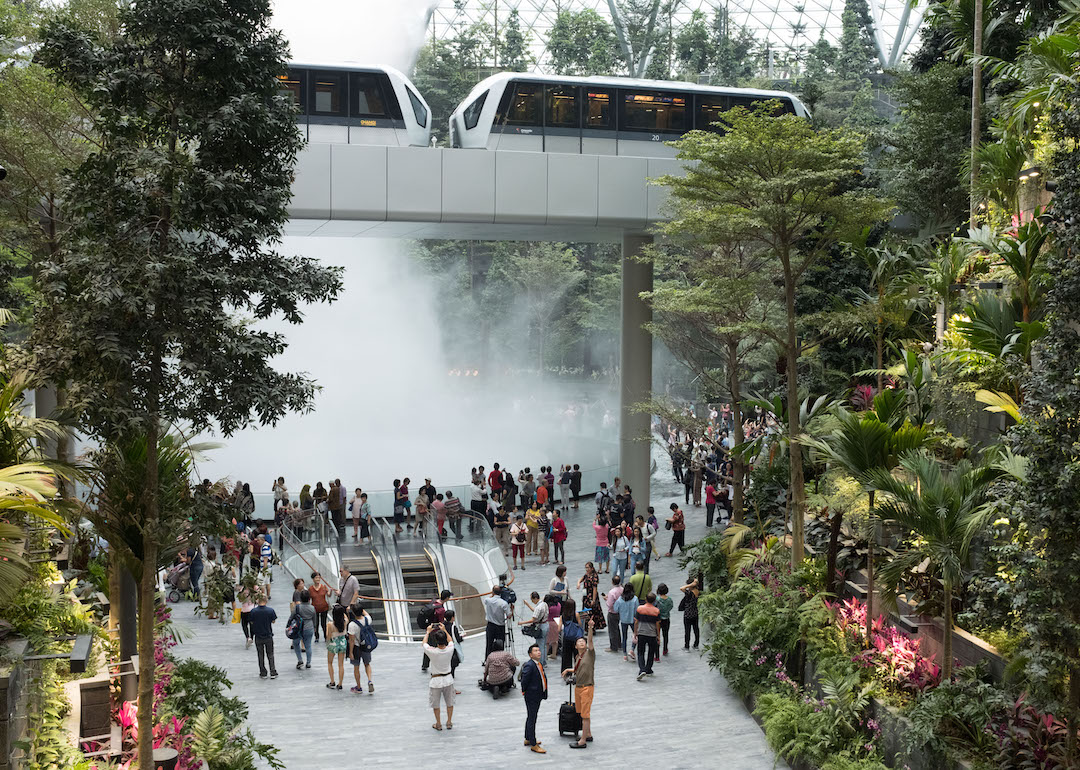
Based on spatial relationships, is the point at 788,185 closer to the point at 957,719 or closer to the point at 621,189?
the point at 621,189

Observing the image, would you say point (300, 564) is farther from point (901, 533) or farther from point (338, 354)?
point (338, 354)

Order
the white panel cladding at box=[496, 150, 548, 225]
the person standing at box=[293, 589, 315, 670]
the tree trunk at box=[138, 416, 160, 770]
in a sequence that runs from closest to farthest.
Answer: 1. the tree trunk at box=[138, 416, 160, 770]
2. the person standing at box=[293, 589, 315, 670]
3. the white panel cladding at box=[496, 150, 548, 225]

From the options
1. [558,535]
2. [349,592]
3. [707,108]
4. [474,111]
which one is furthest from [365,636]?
[707,108]

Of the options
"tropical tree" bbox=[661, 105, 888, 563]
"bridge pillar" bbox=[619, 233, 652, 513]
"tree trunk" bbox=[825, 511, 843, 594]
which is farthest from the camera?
"bridge pillar" bbox=[619, 233, 652, 513]

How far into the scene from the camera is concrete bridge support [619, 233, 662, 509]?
895 inches

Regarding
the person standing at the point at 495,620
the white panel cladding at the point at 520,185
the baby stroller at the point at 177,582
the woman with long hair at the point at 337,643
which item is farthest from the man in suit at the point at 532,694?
the white panel cladding at the point at 520,185

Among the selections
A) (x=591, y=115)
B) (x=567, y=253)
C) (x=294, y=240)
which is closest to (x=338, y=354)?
(x=294, y=240)

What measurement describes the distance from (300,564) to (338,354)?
26.4 meters

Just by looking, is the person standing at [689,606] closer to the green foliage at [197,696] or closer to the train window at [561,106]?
the green foliage at [197,696]

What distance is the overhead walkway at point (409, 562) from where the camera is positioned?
59.6ft

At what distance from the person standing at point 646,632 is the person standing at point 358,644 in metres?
3.48

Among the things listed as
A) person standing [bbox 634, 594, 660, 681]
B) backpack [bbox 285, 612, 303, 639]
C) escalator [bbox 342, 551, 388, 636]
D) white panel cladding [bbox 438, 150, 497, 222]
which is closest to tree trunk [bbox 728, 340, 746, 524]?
white panel cladding [bbox 438, 150, 497, 222]

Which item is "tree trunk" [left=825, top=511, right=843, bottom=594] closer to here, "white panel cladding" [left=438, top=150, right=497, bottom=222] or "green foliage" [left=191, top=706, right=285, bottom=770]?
"green foliage" [left=191, top=706, right=285, bottom=770]

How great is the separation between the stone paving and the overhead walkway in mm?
2836
